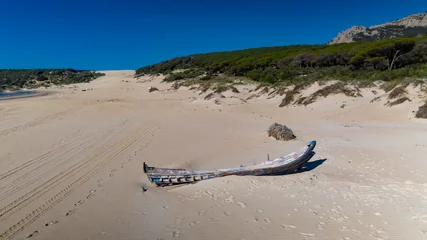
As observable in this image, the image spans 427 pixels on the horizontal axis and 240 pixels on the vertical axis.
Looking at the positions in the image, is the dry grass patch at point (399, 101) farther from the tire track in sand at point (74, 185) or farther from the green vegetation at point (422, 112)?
the tire track in sand at point (74, 185)

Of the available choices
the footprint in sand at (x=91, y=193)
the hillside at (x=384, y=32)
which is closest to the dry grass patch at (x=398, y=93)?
the footprint in sand at (x=91, y=193)

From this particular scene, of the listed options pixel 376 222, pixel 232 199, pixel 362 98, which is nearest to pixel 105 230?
pixel 232 199

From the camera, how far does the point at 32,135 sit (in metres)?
13.5

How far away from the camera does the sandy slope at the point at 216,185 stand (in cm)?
503

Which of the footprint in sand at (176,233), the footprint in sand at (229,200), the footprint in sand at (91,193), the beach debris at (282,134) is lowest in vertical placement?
the footprint in sand at (176,233)

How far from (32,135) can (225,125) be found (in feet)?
29.5

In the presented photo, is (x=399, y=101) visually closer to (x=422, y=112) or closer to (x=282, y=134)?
(x=422, y=112)

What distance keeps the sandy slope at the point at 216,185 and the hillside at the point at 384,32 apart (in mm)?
75187

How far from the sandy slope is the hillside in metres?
75.2

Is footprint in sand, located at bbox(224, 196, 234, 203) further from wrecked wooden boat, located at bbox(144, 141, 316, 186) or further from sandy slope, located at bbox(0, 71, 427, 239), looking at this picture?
wrecked wooden boat, located at bbox(144, 141, 316, 186)

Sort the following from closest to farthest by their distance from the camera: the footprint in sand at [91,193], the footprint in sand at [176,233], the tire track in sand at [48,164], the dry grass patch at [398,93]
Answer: the footprint in sand at [176,233] → the footprint in sand at [91,193] → the tire track in sand at [48,164] → the dry grass patch at [398,93]

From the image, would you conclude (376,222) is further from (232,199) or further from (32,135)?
Answer: (32,135)

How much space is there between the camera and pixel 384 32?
260ft

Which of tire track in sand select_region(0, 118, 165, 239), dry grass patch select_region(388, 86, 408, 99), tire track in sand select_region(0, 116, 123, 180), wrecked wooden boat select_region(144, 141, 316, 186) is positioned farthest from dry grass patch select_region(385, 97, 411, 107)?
tire track in sand select_region(0, 116, 123, 180)
